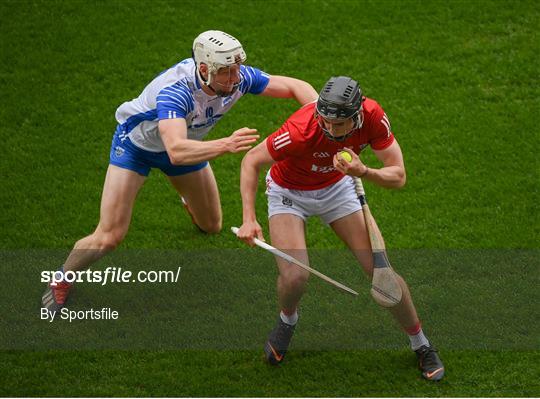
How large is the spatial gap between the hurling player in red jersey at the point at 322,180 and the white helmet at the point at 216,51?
27.1 inches

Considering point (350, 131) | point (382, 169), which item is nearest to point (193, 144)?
point (350, 131)

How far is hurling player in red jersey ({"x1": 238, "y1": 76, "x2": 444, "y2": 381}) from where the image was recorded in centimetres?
772

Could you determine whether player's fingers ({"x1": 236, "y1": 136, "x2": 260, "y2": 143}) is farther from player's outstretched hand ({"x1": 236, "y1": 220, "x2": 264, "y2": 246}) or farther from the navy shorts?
the navy shorts

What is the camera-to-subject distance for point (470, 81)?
11938 mm

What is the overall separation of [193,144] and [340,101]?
126 centimetres

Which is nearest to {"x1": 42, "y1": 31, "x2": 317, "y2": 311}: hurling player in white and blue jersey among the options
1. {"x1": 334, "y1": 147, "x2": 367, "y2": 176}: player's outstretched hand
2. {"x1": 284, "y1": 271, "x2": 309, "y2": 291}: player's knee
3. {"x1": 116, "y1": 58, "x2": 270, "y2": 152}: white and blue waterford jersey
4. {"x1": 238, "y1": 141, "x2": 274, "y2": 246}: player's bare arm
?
{"x1": 116, "y1": 58, "x2": 270, "y2": 152}: white and blue waterford jersey

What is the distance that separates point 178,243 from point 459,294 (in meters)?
2.73

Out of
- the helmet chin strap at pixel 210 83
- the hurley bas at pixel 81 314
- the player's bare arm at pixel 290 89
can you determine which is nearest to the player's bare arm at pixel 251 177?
the helmet chin strap at pixel 210 83

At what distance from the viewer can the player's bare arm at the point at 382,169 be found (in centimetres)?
762

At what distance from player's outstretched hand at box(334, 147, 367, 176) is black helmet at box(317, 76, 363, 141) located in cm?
29

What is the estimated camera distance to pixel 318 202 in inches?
330

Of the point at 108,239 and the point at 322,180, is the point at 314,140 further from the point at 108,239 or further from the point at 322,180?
the point at 108,239

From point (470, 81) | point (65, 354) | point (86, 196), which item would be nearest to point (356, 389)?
point (65, 354)

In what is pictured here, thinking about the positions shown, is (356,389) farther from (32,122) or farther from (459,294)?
(32,122)
